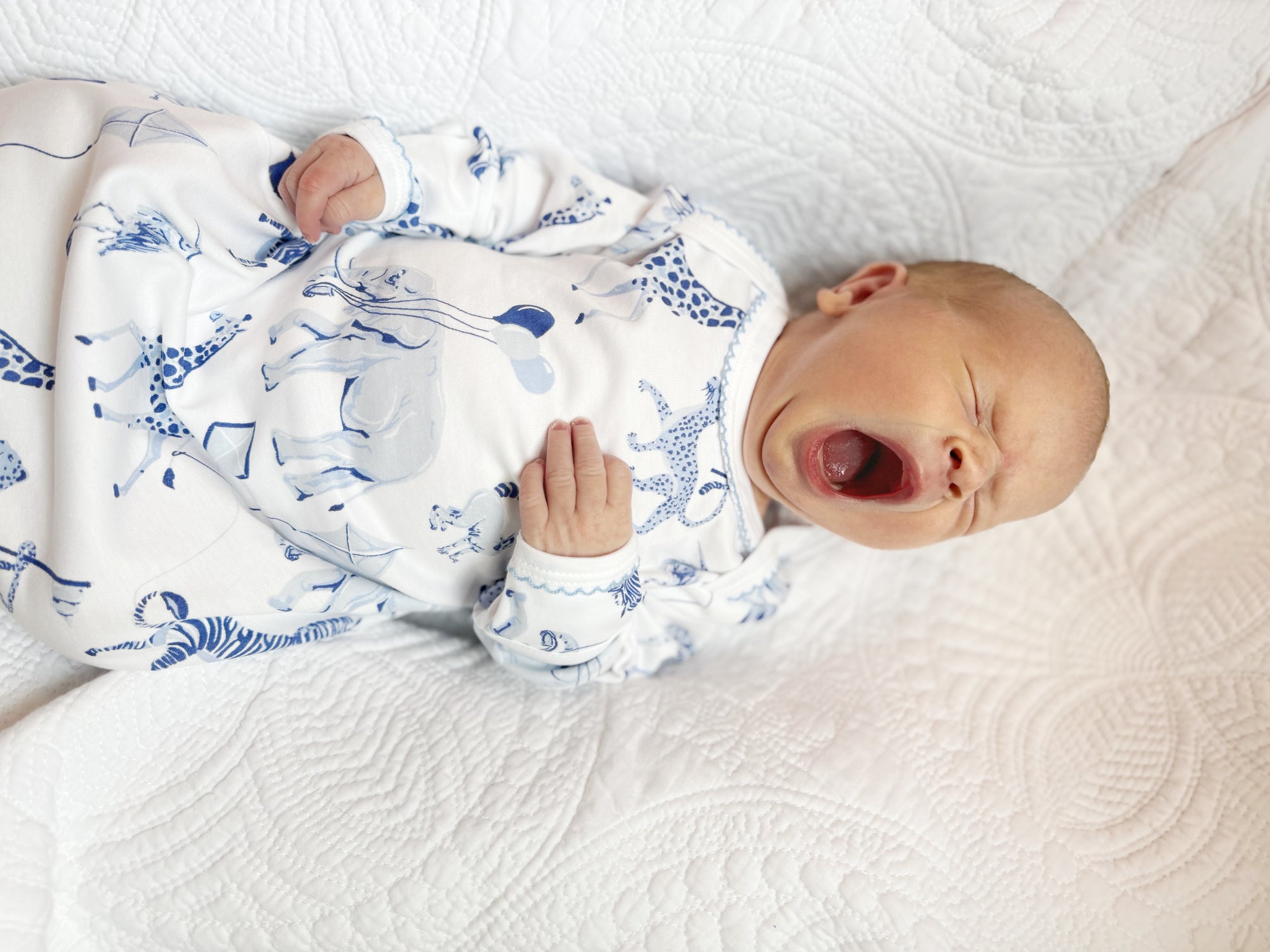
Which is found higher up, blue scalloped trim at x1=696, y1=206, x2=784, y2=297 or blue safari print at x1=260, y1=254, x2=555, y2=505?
blue scalloped trim at x1=696, y1=206, x2=784, y2=297

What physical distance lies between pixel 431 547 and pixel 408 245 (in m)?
0.34

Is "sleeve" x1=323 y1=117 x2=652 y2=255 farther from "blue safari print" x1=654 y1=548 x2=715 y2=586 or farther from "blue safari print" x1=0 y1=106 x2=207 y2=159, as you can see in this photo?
"blue safari print" x1=654 y1=548 x2=715 y2=586

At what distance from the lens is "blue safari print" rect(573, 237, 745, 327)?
0.99 metres

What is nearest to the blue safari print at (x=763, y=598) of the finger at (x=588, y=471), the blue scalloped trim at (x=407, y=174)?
the finger at (x=588, y=471)

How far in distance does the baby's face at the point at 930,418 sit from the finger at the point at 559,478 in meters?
0.23

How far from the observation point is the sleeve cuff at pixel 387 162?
0.95m

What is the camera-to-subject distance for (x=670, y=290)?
3.32 feet

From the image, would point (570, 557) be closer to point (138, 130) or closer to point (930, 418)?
point (930, 418)

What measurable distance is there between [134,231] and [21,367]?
0.17m

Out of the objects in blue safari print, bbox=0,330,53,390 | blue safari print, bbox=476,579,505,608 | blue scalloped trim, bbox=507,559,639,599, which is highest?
blue safari print, bbox=0,330,53,390

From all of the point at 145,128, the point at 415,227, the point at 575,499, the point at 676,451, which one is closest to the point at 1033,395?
the point at 676,451

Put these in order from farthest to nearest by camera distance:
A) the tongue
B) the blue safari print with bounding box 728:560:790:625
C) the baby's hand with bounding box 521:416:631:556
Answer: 1. the blue safari print with bounding box 728:560:790:625
2. the tongue
3. the baby's hand with bounding box 521:416:631:556

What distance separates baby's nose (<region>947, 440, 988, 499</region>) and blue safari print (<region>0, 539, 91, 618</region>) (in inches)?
33.4

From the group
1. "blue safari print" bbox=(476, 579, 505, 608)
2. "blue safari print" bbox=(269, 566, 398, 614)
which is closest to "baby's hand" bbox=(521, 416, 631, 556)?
"blue safari print" bbox=(476, 579, 505, 608)
